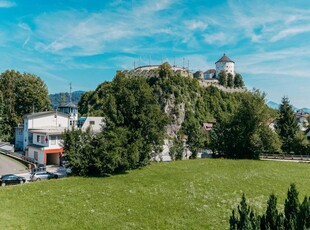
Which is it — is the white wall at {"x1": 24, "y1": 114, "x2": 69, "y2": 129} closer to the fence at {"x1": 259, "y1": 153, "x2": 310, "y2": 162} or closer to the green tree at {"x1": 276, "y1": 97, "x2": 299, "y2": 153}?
the fence at {"x1": 259, "y1": 153, "x2": 310, "y2": 162}

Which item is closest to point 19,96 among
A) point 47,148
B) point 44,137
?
point 44,137

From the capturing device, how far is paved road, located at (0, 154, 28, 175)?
38847 millimetres

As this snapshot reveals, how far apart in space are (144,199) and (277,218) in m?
11.1

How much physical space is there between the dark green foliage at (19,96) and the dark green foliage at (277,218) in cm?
7117

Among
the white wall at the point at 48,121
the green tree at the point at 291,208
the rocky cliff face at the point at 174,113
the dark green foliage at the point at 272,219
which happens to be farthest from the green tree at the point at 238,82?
the dark green foliage at the point at 272,219

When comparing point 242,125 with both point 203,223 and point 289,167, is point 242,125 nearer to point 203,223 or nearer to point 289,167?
→ point 289,167

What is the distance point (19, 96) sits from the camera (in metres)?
76.6

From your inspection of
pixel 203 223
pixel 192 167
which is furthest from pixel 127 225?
pixel 192 167

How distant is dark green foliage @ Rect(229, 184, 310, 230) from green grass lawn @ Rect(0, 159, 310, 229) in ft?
17.5

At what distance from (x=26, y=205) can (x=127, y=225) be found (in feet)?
24.5

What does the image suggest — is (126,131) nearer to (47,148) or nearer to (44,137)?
(47,148)

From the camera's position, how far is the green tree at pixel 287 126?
53375 millimetres

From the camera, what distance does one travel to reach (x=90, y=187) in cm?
2431

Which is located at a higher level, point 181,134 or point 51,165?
point 181,134
